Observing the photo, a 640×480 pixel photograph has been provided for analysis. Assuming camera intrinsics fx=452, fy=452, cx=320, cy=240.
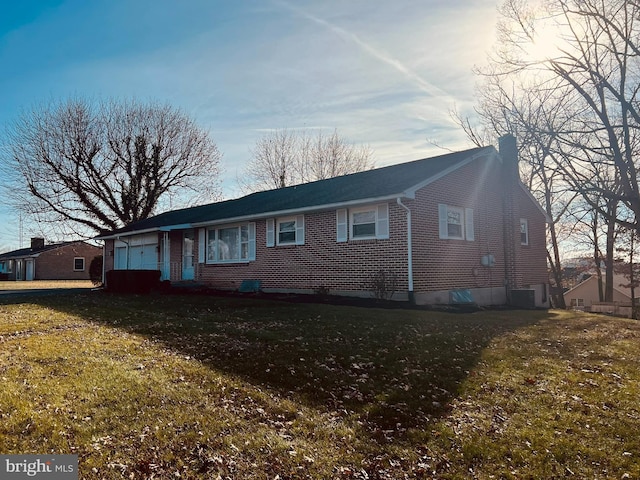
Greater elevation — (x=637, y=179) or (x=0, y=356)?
(x=637, y=179)

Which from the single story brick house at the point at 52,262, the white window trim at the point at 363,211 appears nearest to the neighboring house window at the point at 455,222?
the white window trim at the point at 363,211

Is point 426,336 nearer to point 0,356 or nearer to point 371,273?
point 371,273

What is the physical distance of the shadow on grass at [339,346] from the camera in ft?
18.6

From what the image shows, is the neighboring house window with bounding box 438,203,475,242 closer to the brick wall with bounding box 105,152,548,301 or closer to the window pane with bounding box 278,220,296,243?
the brick wall with bounding box 105,152,548,301

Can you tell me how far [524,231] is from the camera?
784 inches

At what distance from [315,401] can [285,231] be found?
12044 millimetres

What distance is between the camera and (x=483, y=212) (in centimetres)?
1738

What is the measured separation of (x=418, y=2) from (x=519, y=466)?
447 inches

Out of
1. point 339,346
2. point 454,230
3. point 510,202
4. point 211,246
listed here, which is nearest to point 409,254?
point 454,230

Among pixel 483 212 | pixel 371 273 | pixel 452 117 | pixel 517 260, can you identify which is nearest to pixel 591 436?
pixel 371 273

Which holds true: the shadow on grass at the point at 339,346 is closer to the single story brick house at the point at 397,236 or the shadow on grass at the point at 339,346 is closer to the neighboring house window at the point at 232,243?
the single story brick house at the point at 397,236

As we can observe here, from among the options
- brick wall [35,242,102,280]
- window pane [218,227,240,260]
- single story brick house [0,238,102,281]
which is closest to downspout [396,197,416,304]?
window pane [218,227,240,260]

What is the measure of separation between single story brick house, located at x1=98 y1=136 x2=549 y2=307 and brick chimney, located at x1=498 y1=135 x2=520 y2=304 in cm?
4

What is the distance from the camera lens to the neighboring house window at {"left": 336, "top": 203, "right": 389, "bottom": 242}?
47.0 feet
